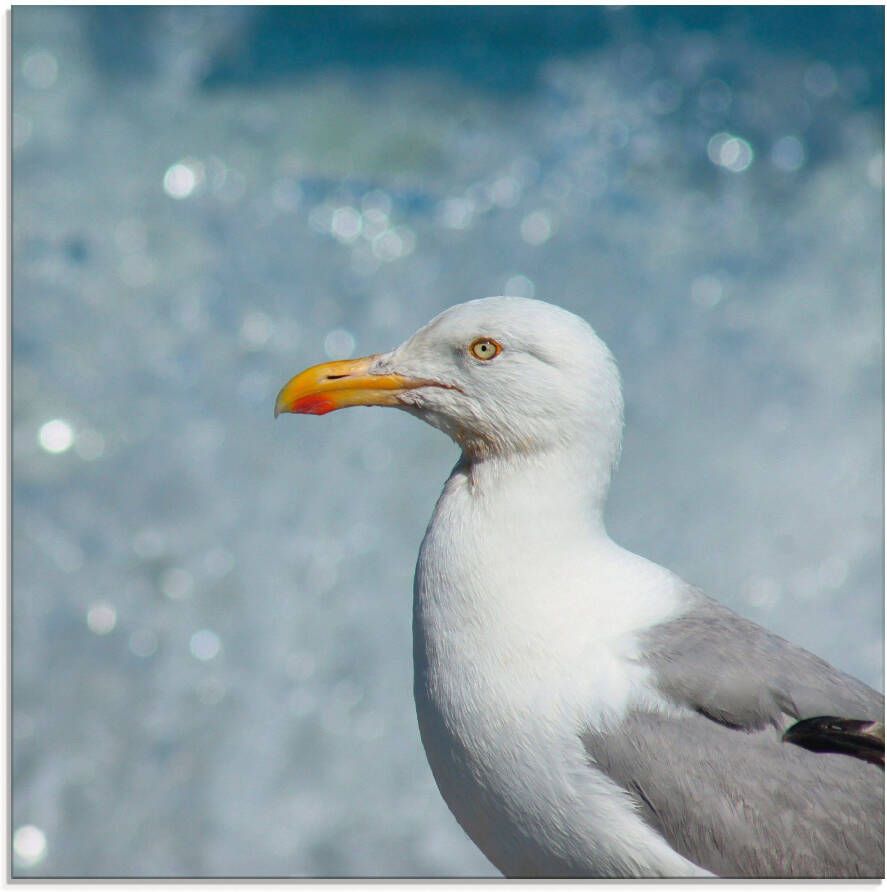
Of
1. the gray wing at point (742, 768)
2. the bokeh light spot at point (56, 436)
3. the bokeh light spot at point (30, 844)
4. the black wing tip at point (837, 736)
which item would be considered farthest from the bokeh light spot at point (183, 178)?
the black wing tip at point (837, 736)

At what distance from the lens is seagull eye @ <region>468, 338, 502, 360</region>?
2.78 metres

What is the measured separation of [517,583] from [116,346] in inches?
227

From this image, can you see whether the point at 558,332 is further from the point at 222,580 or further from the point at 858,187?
the point at 858,187

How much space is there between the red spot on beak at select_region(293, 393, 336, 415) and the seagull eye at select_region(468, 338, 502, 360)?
354 mm

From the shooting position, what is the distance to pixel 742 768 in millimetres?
2557

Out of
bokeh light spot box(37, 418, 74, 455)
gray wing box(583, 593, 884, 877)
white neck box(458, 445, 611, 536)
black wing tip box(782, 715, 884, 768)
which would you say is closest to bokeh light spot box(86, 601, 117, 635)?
bokeh light spot box(37, 418, 74, 455)

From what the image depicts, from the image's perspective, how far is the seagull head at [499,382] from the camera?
274 cm

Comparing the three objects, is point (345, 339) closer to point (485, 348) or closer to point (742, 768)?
point (485, 348)

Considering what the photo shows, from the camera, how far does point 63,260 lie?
316 inches

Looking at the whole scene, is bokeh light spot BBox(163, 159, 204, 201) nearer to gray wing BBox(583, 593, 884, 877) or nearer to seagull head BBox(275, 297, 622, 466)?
seagull head BBox(275, 297, 622, 466)

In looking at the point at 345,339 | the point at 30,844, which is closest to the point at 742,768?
the point at 30,844

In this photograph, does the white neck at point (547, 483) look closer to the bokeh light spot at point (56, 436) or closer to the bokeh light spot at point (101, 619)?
the bokeh light spot at point (101, 619)

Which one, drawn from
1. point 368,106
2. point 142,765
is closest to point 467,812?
point 142,765

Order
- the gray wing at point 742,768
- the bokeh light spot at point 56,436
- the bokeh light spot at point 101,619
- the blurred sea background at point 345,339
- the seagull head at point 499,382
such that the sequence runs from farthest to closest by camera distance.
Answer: the bokeh light spot at point 56,436
the bokeh light spot at point 101,619
the blurred sea background at point 345,339
the seagull head at point 499,382
the gray wing at point 742,768
